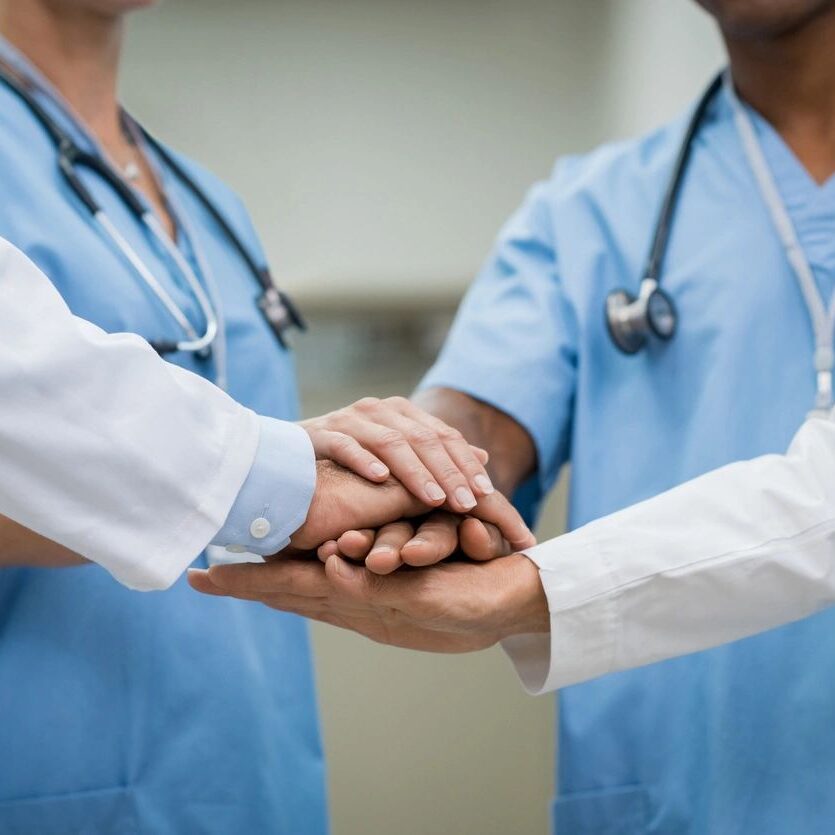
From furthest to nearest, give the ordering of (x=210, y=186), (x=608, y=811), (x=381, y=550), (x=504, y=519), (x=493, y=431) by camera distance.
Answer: (x=210, y=186)
(x=493, y=431)
(x=608, y=811)
(x=504, y=519)
(x=381, y=550)

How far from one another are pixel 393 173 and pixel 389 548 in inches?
53.0

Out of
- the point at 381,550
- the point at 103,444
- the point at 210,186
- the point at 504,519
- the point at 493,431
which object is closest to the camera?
the point at 103,444

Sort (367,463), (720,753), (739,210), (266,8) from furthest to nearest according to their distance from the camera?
1. (266,8)
2. (739,210)
3. (720,753)
4. (367,463)

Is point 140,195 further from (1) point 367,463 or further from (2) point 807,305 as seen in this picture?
(2) point 807,305

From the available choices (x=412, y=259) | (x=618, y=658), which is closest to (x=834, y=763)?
(x=618, y=658)

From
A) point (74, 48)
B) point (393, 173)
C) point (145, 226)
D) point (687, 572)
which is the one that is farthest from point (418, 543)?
point (393, 173)

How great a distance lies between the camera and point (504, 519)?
97 cm

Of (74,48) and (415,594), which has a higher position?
(74,48)

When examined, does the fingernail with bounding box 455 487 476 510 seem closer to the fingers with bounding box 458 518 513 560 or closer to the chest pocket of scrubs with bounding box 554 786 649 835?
the fingers with bounding box 458 518 513 560

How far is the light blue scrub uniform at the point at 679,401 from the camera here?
103 centimetres

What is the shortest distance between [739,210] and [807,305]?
0.13 m

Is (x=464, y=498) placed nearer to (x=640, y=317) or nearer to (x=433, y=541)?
(x=433, y=541)

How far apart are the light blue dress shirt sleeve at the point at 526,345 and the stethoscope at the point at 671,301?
76 millimetres

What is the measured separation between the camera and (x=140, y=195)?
3.88 ft
